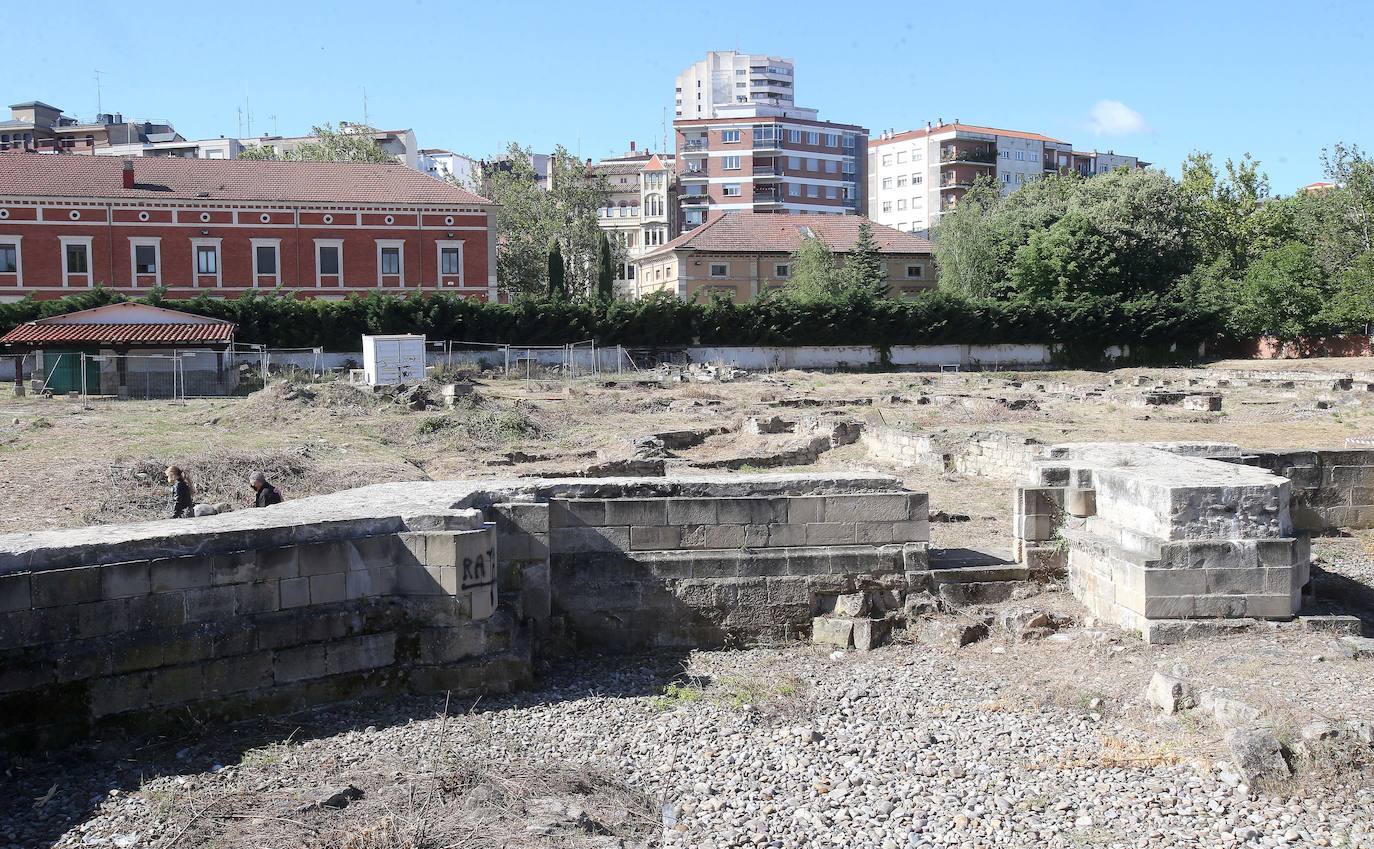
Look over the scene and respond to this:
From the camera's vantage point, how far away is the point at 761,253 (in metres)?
67.8

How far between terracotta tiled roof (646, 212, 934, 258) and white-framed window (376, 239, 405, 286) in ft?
58.1

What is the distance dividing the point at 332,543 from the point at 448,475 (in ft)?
37.1

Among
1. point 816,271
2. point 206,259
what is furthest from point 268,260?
point 816,271

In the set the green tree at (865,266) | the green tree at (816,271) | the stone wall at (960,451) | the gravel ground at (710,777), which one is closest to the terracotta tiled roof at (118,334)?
the stone wall at (960,451)

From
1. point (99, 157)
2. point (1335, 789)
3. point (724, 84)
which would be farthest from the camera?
point (724, 84)

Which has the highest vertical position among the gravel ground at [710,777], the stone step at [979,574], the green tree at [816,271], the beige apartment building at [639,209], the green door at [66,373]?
the beige apartment building at [639,209]

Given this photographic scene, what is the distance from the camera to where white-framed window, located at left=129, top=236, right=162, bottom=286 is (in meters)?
51.0

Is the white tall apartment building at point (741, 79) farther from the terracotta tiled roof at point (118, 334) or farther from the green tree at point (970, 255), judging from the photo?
the terracotta tiled roof at point (118, 334)

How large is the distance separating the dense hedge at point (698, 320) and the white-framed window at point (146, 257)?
17.2ft

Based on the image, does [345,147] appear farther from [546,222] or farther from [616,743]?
[616,743]

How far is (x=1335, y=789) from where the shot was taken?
691 centimetres

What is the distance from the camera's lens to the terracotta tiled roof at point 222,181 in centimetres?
5066

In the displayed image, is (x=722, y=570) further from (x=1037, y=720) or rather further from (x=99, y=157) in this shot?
(x=99, y=157)

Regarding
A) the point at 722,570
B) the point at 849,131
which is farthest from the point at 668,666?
the point at 849,131
